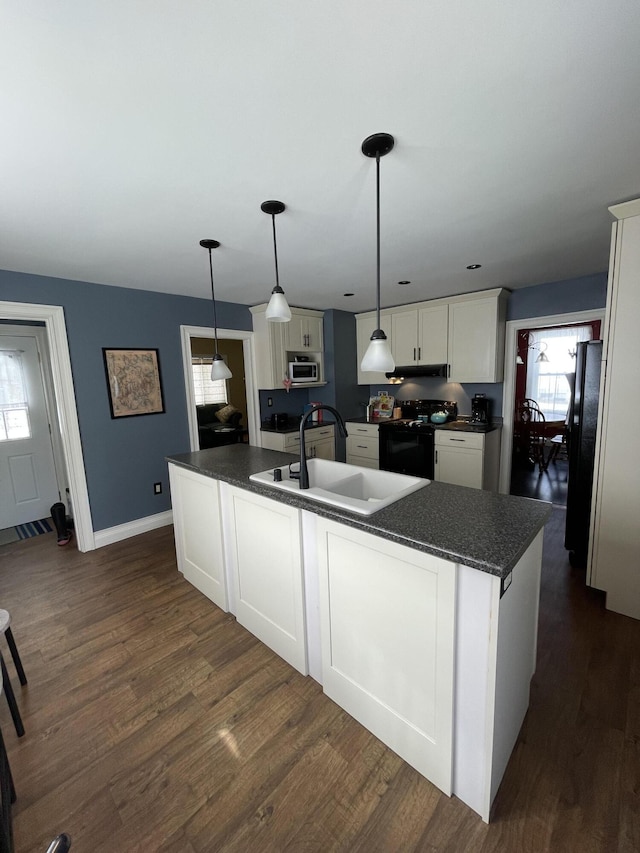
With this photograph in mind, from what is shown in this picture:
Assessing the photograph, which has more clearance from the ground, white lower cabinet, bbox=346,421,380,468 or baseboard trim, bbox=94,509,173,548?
white lower cabinet, bbox=346,421,380,468

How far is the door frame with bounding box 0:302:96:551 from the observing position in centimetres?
286

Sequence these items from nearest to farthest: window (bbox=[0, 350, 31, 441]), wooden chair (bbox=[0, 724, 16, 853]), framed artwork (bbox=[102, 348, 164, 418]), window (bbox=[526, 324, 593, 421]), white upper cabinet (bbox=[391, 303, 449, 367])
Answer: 1. wooden chair (bbox=[0, 724, 16, 853])
2. framed artwork (bbox=[102, 348, 164, 418])
3. window (bbox=[0, 350, 31, 441])
4. white upper cabinet (bbox=[391, 303, 449, 367])
5. window (bbox=[526, 324, 593, 421])

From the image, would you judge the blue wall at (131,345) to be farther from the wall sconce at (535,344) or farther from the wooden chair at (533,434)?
the wall sconce at (535,344)

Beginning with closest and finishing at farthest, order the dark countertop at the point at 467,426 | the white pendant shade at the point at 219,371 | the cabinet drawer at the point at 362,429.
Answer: the white pendant shade at the point at 219,371
the dark countertop at the point at 467,426
the cabinet drawer at the point at 362,429

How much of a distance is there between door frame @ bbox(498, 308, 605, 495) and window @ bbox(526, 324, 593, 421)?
2476mm

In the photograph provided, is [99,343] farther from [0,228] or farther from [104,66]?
[104,66]

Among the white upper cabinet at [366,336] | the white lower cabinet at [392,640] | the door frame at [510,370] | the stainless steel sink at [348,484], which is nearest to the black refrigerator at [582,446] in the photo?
the door frame at [510,370]

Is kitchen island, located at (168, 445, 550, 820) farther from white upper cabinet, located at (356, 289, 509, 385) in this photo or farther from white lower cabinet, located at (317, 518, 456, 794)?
white upper cabinet, located at (356, 289, 509, 385)

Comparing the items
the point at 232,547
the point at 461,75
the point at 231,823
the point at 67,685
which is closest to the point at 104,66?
the point at 461,75

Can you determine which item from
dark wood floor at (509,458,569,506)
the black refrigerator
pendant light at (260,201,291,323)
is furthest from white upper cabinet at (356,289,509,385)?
pendant light at (260,201,291,323)

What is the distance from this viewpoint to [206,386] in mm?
6523

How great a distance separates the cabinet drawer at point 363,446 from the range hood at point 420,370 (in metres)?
0.86

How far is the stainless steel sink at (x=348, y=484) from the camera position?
1538mm

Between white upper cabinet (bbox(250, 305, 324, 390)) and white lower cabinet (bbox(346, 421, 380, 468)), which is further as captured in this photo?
white lower cabinet (bbox(346, 421, 380, 468))
